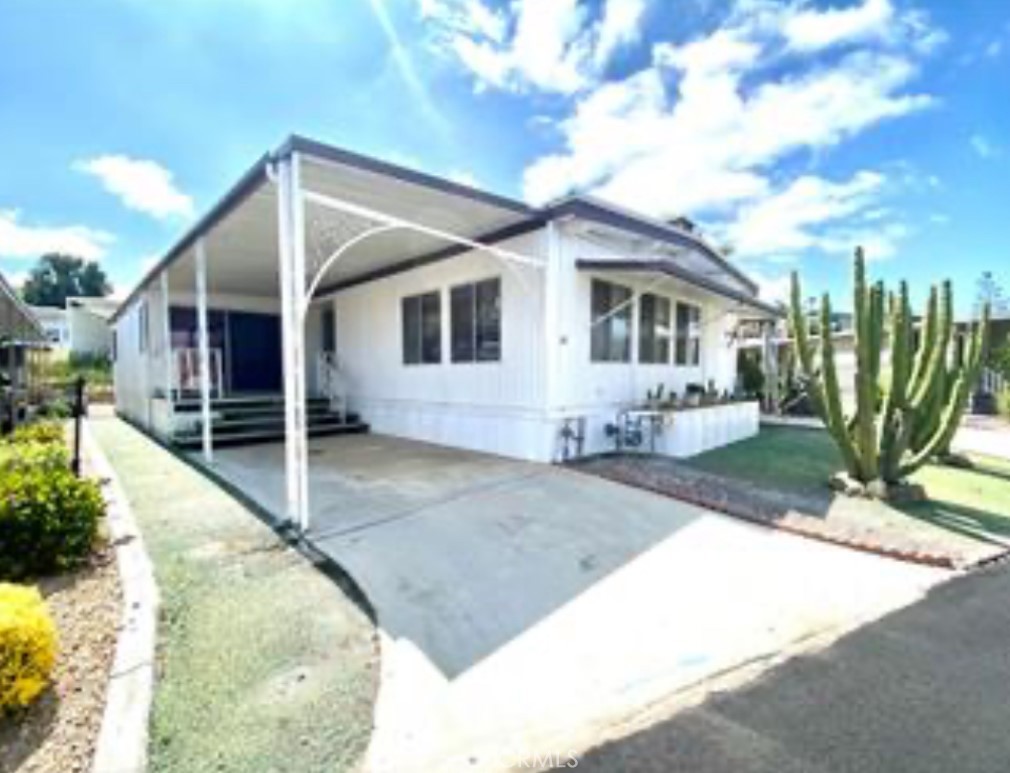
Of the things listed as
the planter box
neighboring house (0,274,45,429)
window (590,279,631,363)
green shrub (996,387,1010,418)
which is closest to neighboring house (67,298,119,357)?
neighboring house (0,274,45,429)

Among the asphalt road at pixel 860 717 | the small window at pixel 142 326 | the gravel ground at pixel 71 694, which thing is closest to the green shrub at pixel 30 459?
the gravel ground at pixel 71 694

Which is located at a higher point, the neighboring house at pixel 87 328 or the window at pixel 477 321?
the neighboring house at pixel 87 328

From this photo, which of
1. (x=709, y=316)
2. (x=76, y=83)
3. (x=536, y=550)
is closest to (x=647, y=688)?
(x=536, y=550)

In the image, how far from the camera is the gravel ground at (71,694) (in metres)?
2.28

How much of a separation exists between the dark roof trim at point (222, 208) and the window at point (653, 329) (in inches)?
256

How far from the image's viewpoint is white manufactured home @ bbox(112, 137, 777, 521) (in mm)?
6336

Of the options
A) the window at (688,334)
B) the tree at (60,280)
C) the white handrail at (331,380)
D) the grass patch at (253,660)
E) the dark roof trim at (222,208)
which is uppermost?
the tree at (60,280)

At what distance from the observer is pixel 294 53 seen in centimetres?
846

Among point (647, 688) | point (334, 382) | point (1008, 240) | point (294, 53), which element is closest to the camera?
point (647, 688)

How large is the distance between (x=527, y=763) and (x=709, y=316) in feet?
38.8

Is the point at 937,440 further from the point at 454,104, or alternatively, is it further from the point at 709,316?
the point at 454,104

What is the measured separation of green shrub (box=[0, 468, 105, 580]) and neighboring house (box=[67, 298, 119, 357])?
31.7 meters

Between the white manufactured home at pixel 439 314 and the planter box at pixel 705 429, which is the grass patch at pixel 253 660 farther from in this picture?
the planter box at pixel 705 429

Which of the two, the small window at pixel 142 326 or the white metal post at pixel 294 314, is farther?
the small window at pixel 142 326
